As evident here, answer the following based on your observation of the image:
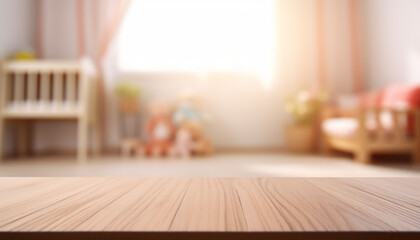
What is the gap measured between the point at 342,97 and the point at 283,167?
4.77ft

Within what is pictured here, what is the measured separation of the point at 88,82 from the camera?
96.7 inches

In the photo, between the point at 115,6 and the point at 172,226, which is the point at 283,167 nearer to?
the point at 172,226

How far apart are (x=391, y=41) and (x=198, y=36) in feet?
6.64

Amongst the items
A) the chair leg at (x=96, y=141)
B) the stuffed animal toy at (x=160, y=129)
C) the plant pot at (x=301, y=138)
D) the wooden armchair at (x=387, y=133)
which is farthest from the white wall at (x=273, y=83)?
the wooden armchair at (x=387, y=133)

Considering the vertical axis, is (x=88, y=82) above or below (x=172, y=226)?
above

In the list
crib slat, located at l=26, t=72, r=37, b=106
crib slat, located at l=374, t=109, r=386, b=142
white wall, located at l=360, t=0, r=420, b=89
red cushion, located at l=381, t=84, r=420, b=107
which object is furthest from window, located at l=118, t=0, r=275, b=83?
crib slat, located at l=374, t=109, r=386, b=142

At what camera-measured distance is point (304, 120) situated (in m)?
2.81

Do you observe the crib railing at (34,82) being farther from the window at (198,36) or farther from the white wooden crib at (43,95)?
the window at (198,36)

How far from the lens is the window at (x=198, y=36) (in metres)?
3.05

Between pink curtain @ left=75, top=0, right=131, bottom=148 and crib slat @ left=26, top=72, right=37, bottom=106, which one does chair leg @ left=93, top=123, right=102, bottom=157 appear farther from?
crib slat @ left=26, top=72, right=37, bottom=106

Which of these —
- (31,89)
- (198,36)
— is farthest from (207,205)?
(198,36)

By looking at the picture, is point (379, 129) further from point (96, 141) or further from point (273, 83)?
point (96, 141)

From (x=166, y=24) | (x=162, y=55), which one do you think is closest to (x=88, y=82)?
(x=162, y=55)

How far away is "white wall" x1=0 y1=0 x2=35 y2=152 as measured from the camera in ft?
8.00
